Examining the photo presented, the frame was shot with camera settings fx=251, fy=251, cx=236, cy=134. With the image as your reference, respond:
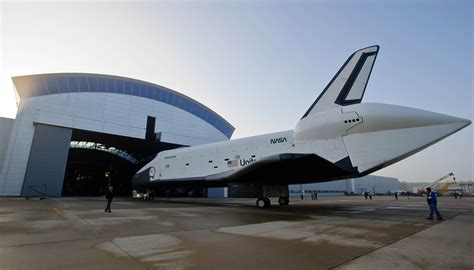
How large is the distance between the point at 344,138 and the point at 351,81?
2.94 m

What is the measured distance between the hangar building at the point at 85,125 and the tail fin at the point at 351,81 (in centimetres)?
2656

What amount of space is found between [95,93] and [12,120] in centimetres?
861

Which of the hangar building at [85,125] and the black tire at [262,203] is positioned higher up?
the hangar building at [85,125]

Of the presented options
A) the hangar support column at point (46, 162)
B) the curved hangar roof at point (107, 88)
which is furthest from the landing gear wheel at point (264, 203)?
the curved hangar roof at point (107, 88)

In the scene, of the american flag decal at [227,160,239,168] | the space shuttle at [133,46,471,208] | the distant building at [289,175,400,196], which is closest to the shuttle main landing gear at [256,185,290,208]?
the space shuttle at [133,46,471,208]

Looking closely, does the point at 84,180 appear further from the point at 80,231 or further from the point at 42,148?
the point at 80,231

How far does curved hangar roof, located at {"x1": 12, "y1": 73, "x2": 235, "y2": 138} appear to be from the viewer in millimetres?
27125

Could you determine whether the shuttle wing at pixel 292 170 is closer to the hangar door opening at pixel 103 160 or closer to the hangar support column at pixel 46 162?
the hangar support column at pixel 46 162

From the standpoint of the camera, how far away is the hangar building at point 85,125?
2580 centimetres

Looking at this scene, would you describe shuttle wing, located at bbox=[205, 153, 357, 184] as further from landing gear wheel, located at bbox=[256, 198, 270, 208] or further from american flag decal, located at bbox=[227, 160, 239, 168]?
american flag decal, located at bbox=[227, 160, 239, 168]

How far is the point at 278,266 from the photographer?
3.68 meters

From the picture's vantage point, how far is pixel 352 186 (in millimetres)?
81500

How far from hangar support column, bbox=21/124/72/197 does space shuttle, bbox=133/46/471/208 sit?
69.8ft

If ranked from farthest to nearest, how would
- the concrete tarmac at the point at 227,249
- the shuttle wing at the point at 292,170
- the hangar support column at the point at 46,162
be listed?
the hangar support column at the point at 46,162 → the shuttle wing at the point at 292,170 → the concrete tarmac at the point at 227,249
